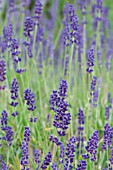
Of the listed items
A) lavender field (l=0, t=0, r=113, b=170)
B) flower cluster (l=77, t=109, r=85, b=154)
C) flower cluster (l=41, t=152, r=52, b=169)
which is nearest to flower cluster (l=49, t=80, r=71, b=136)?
lavender field (l=0, t=0, r=113, b=170)

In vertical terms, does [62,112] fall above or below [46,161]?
above

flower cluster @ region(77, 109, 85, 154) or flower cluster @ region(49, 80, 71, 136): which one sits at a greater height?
flower cluster @ region(49, 80, 71, 136)

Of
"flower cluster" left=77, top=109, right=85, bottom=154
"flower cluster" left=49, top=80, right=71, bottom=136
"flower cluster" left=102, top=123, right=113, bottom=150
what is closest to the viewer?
"flower cluster" left=49, top=80, right=71, bottom=136

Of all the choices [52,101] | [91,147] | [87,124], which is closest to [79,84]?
[87,124]

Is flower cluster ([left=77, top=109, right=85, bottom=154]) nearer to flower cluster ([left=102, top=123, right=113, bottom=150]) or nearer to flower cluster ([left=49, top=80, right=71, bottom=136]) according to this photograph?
flower cluster ([left=102, top=123, right=113, bottom=150])

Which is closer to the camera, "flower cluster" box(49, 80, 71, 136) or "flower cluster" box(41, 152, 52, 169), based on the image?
"flower cluster" box(49, 80, 71, 136)

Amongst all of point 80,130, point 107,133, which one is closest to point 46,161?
point 107,133

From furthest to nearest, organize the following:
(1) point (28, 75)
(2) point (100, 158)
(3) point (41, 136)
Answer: (1) point (28, 75) → (3) point (41, 136) → (2) point (100, 158)

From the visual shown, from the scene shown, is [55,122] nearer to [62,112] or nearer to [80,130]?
[62,112]

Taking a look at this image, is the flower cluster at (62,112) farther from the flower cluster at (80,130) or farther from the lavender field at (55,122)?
the flower cluster at (80,130)

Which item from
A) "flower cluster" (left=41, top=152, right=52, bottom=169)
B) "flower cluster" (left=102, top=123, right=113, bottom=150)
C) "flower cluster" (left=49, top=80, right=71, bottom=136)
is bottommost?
"flower cluster" (left=41, top=152, right=52, bottom=169)

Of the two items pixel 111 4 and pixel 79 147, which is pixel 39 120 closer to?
pixel 79 147
